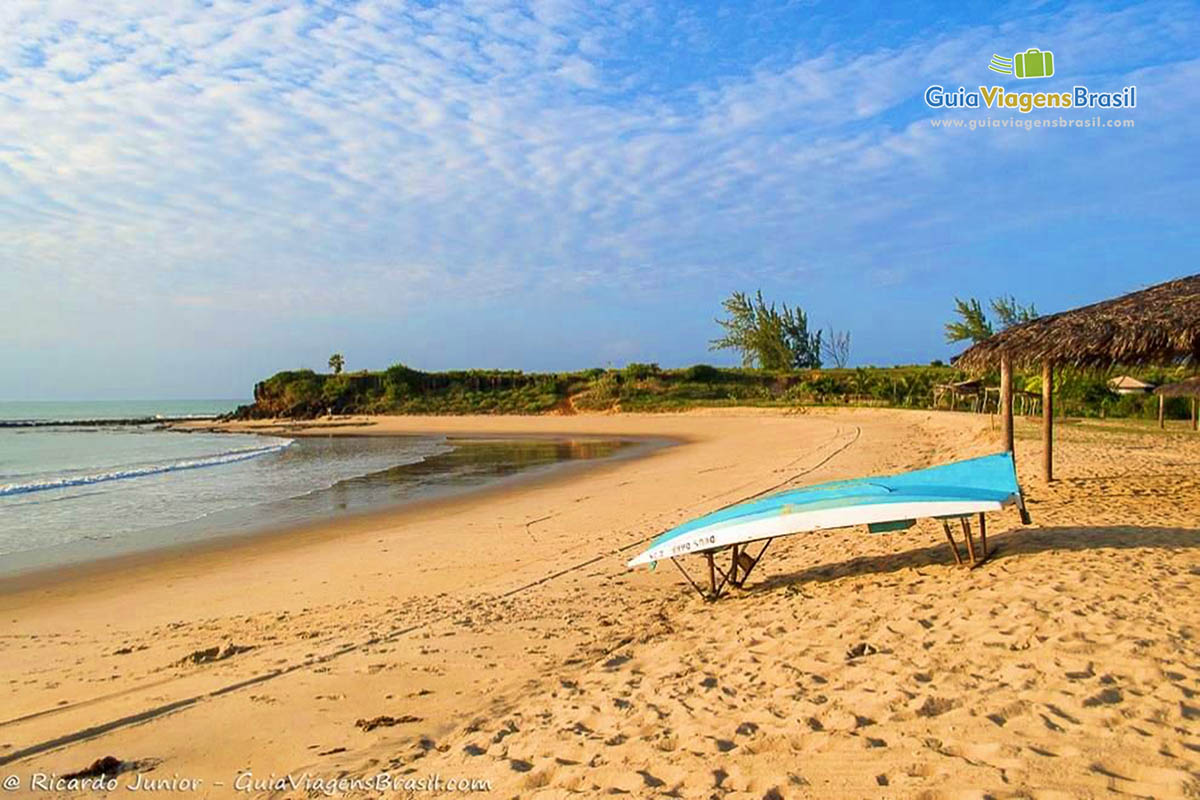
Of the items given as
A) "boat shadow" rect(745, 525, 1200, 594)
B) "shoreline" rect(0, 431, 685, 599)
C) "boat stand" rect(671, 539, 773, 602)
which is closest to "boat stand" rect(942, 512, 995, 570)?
"boat shadow" rect(745, 525, 1200, 594)

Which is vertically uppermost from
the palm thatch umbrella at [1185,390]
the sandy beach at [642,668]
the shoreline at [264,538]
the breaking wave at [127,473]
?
the palm thatch umbrella at [1185,390]

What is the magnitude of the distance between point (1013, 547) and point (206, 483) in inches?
695

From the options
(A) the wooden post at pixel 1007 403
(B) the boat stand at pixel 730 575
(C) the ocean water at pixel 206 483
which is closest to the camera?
(B) the boat stand at pixel 730 575

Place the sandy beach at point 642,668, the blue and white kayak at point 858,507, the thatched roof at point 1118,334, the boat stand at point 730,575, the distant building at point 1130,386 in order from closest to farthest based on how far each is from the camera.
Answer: the sandy beach at point 642,668 → the blue and white kayak at point 858,507 → the boat stand at point 730,575 → the thatched roof at point 1118,334 → the distant building at point 1130,386

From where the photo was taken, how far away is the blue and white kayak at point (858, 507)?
5930 millimetres

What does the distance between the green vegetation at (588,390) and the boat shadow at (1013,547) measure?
24.1 m

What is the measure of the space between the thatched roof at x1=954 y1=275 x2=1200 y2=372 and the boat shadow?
8.37 feet

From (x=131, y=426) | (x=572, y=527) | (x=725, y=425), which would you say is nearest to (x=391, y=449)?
(x=725, y=425)

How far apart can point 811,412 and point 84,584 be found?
30368 mm

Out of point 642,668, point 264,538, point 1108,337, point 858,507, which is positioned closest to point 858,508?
point 858,507

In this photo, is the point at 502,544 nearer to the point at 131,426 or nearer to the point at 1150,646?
the point at 1150,646

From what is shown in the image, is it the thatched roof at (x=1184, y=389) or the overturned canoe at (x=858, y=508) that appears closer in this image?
the overturned canoe at (x=858, y=508)

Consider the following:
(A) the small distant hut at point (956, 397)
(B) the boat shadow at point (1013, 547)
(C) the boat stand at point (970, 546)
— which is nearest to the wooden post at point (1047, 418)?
(B) the boat shadow at point (1013, 547)

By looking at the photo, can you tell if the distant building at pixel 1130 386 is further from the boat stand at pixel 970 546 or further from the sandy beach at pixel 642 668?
the boat stand at pixel 970 546
